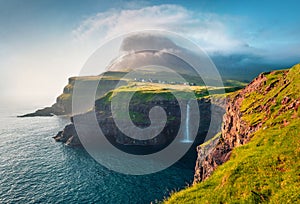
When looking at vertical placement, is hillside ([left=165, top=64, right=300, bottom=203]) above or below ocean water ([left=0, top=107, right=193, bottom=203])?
above

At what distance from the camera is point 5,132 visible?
562 ft

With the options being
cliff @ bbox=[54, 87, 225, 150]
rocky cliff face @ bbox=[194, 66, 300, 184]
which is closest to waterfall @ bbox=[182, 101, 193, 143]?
cliff @ bbox=[54, 87, 225, 150]

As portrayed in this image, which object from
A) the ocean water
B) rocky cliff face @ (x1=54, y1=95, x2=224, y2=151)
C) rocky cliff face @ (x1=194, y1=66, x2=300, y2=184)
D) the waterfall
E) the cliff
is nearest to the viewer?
rocky cliff face @ (x1=194, y1=66, x2=300, y2=184)

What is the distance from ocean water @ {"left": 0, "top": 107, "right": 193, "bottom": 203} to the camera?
225 feet

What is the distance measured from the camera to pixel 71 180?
8169 cm

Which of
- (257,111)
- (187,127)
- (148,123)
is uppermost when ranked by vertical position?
(257,111)

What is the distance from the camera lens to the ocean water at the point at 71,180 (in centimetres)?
6862

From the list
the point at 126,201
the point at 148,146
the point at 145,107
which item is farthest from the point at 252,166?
the point at 145,107

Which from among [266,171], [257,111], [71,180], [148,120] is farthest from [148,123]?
[266,171]

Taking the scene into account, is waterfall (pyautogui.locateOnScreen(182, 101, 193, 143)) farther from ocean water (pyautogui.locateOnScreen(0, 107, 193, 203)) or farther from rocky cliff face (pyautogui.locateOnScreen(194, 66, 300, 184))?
rocky cliff face (pyautogui.locateOnScreen(194, 66, 300, 184))

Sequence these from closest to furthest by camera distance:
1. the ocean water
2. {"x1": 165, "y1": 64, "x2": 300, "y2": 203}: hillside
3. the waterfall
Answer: {"x1": 165, "y1": 64, "x2": 300, "y2": 203}: hillside
the ocean water
the waterfall

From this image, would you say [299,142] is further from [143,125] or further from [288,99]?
[143,125]

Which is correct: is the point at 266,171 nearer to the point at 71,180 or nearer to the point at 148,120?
the point at 71,180

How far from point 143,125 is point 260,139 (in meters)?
118
